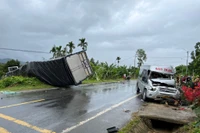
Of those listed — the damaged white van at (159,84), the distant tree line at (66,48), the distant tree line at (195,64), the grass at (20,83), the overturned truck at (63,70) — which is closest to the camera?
the damaged white van at (159,84)

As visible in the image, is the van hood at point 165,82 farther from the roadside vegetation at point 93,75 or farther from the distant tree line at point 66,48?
the distant tree line at point 66,48

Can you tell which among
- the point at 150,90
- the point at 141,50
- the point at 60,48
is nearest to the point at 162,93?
the point at 150,90

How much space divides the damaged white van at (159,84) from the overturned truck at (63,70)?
649cm

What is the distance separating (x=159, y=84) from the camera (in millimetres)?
12578

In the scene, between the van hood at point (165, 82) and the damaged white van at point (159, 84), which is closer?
the damaged white van at point (159, 84)

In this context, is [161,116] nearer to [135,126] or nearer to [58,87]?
[135,126]

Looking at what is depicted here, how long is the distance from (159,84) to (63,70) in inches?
320

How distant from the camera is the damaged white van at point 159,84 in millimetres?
11951

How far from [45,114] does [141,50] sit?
71.8 meters

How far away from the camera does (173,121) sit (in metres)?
7.19

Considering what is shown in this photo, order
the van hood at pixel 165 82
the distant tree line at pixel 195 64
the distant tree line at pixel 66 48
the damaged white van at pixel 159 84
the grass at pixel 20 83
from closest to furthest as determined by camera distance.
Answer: the damaged white van at pixel 159 84, the van hood at pixel 165 82, the grass at pixel 20 83, the distant tree line at pixel 195 64, the distant tree line at pixel 66 48

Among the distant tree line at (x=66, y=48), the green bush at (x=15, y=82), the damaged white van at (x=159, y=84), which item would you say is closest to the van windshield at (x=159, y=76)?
the damaged white van at (x=159, y=84)

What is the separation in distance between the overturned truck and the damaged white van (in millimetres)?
6490

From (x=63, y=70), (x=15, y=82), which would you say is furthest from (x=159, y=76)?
(x=15, y=82)
